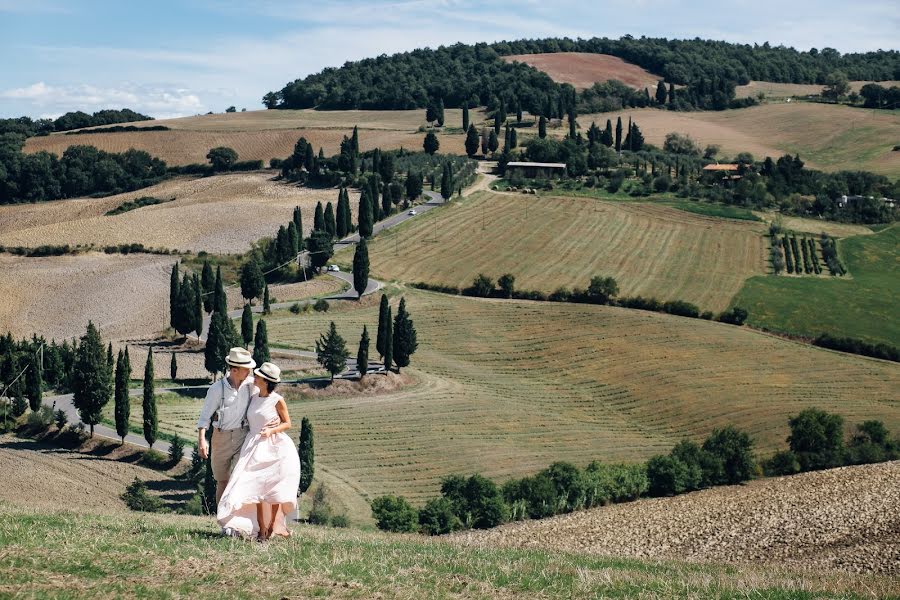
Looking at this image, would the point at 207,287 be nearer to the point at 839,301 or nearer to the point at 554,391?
the point at 554,391

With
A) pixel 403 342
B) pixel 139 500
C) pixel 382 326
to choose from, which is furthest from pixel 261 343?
pixel 139 500

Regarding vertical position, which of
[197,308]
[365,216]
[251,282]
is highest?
[365,216]

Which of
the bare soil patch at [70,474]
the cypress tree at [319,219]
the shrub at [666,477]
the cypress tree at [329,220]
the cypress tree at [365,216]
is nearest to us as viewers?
the bare soil patch at [70,474]

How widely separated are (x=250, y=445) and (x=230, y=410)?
0.69m

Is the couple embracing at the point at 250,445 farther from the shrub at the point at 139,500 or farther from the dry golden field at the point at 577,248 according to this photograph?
the dry golden field at the point at 577,248

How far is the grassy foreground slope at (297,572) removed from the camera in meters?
16.1

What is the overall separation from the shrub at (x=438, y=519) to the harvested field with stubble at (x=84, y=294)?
164ft

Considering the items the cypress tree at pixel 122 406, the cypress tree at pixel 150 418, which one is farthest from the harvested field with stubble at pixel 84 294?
the cypress tree at pixel 150 418

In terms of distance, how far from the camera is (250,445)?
18.6 meters

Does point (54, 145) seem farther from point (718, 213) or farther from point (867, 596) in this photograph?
point (867, 596)

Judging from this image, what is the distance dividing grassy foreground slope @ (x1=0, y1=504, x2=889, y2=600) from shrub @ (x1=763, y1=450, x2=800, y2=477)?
39348 millimetres

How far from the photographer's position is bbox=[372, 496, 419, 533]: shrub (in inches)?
1950

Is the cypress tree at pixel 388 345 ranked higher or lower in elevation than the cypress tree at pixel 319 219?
lower

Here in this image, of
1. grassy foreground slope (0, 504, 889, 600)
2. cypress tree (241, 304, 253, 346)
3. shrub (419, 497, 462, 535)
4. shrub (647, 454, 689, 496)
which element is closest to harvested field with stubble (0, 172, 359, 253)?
cypress tree (241, 304, 253, 346)
